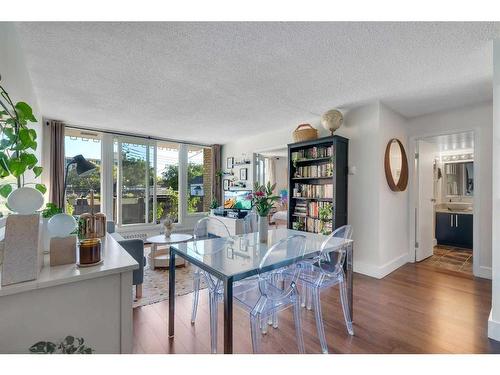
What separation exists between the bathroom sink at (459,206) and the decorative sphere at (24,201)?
633cm

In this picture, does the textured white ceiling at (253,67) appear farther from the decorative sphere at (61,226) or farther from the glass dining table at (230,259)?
the glass dining table at (230,259)

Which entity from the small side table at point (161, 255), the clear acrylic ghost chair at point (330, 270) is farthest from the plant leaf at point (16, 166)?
the small side table at point (161, 255)

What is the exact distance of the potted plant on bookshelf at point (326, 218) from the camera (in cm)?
345

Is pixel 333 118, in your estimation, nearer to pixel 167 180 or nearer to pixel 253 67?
pixel 253 67

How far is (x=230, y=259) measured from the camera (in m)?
1.66

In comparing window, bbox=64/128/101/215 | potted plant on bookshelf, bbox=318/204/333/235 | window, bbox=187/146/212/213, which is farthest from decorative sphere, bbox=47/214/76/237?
window, bbox=187/146/212/213

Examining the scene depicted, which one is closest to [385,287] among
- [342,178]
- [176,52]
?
[342,178]

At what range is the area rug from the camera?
2541 mm

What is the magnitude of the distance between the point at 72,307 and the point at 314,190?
319 cm

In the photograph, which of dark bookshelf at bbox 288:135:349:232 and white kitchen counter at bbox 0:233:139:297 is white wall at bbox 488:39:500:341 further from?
white kitchen counter at bbox 0:233:139:297

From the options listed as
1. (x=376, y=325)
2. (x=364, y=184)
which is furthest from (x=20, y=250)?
(x=364, y=184)

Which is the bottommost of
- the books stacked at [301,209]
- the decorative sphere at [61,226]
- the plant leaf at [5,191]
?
the books stacked at [301,209]
